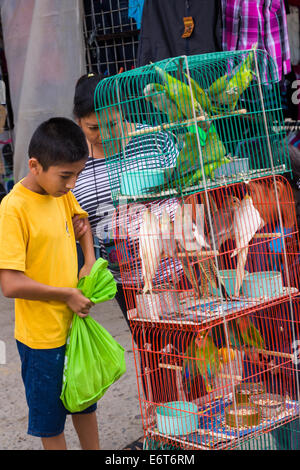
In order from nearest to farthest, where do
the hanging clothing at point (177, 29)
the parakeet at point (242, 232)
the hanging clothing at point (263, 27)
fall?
the parakeet at point (242, 232) → the hanging clothing at point (263, 27) → the hanging clothing at point (177, 29)

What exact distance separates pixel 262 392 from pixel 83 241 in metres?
1.01

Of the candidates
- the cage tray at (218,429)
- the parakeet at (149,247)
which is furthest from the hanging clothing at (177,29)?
the cage tray at (218,429)

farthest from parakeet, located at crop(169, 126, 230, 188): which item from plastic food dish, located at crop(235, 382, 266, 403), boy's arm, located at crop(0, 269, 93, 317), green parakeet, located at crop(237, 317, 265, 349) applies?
plastic food dish, located at crop(235, 382, 266, 403)

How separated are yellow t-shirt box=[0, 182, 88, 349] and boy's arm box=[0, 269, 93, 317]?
0.14 ft

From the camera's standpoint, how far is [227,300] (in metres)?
2.42

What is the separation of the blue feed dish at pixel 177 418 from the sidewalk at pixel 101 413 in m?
0.69

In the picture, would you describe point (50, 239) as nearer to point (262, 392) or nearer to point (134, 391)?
point (262, 392)

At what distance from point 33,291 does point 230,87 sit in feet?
3.57

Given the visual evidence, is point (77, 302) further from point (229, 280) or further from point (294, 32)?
point (294, 32)

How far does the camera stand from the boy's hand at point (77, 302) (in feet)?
7.67

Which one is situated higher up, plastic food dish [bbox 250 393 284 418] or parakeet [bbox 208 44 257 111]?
parakeet [bbox 208 44 257 111]

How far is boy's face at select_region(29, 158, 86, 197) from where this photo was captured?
227cm

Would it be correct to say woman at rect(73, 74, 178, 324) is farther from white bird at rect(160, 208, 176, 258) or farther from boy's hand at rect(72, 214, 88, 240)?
white bird at rect(160, 208, 176, 258)

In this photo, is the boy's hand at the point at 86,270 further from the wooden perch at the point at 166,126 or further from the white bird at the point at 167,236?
the wooden perch at the point at 166,126
